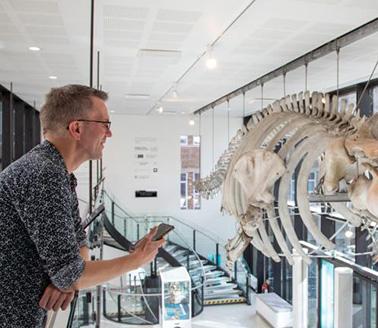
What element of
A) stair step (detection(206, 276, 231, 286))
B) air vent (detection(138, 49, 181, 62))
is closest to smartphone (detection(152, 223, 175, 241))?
air vent (detection(138, 49, 181, 62))

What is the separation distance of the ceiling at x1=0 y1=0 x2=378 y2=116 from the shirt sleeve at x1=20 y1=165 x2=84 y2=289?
3127mm

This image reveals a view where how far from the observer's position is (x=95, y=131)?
1376 millimetres

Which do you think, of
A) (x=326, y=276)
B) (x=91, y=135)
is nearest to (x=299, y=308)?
(x=326, y=276)

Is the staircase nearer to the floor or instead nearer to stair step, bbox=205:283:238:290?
stair step, bbox=205:283:238:290

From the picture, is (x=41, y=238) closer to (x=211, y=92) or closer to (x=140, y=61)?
(x=140, y=61)

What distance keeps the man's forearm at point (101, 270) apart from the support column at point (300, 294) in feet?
27.1

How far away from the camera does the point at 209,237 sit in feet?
46.1

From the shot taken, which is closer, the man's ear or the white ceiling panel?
the man's ear

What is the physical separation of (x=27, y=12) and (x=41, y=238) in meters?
3.69

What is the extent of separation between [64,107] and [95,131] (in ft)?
0.39

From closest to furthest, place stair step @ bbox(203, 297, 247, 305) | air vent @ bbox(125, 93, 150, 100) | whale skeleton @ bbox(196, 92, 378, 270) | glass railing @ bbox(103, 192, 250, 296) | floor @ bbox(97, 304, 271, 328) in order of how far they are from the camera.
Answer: whale skeleton @ bbox(196, 92, 378, 270), air vent @ bbox(125, 93, 150, 100), floor @ bbox(97, 304, 271, 328), stair step @ bbox(203, 297, 247, 305), glass railing @ bbox(103, 192, 250, 296)

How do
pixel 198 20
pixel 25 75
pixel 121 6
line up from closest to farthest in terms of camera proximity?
pixel 121 6 → pixel 198 20 → pixel 25 75

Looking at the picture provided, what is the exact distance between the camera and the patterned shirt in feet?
3.69

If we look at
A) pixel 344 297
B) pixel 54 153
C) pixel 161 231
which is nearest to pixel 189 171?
pixel 344 297
